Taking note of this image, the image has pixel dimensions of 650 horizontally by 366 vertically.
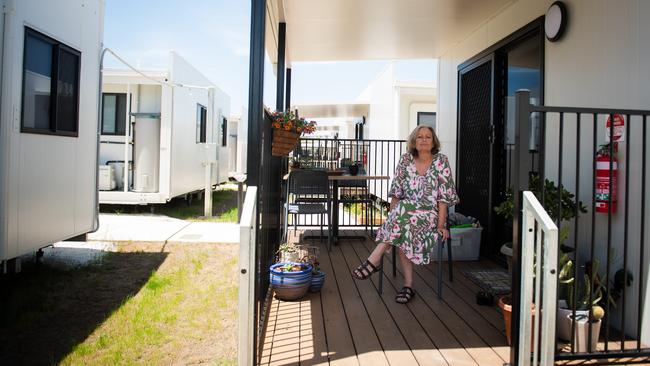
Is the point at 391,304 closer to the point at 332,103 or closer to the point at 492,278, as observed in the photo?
the point at 492,278

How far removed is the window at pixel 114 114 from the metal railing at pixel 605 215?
6.28 meters

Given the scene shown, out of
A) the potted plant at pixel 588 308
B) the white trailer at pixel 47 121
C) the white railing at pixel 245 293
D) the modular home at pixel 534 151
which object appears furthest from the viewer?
the white trailer at pixel 47 121

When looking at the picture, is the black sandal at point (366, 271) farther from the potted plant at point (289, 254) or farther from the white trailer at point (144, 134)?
the white trailer at point (144, 134)

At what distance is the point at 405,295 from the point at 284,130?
4.82 feet

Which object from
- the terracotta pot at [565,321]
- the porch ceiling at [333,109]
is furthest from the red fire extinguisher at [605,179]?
the porch ceiling at [333,109]

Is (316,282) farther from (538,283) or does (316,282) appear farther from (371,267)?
(538,283)

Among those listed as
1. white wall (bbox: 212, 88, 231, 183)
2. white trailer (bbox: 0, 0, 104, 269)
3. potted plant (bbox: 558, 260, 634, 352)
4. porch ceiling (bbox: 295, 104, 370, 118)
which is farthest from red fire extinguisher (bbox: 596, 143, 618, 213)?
porch ceiling (bbox: 295, 104, 370, 118)

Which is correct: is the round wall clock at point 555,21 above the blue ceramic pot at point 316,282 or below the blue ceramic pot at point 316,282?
above

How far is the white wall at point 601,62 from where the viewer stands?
249 cm

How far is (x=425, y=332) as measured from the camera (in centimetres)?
255

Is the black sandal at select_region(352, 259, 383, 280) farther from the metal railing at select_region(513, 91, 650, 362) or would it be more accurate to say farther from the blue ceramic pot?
the metal railing at select_region(513, 91, 650, 362)

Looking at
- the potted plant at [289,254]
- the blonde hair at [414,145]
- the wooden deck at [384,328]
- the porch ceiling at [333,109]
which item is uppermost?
the porch ceiling at [333,109]

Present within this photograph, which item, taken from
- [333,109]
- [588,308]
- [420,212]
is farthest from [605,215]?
[333,109]

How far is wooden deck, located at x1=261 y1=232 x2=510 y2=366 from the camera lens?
7.30 feet
